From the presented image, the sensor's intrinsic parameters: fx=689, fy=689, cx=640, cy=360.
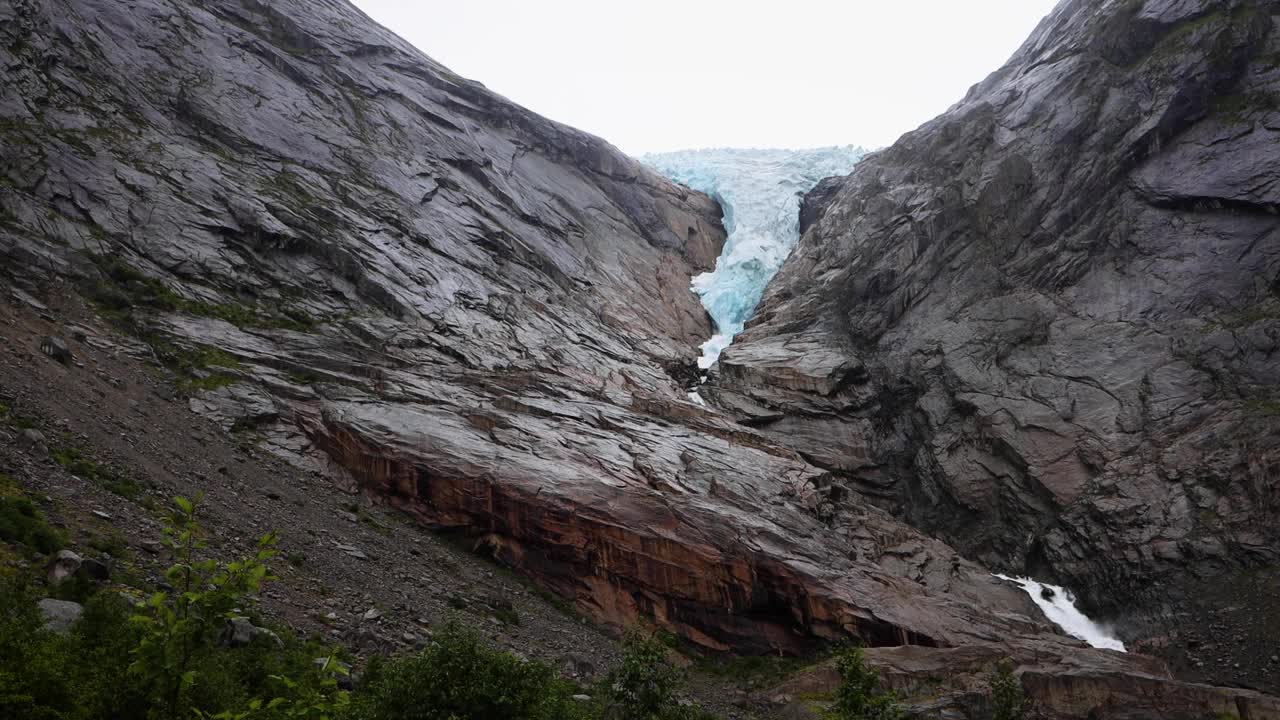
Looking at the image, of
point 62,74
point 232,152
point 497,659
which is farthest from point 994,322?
point 62,74

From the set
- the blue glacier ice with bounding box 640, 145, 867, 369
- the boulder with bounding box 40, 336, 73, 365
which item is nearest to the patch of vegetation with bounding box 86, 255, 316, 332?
the boulder with bounding box 40, 336, 73, 365

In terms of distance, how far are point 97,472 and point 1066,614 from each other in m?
34.9

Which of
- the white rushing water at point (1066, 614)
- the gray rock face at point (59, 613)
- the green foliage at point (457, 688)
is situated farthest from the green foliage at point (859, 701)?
the white rushing water at point (1066, 614)

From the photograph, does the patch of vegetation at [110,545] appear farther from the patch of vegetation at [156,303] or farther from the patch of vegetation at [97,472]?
the patch of vegetation at [156,303]

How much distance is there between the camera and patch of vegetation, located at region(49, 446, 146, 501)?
1667 centimetres

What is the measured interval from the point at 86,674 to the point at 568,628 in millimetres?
16254

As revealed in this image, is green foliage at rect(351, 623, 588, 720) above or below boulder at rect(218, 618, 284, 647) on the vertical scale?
above

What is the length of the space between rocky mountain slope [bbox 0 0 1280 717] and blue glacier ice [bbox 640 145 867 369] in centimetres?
865

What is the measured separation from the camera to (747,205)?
80.3 metres

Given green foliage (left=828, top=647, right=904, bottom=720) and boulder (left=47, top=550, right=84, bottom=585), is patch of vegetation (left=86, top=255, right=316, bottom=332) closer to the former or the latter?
boulder (left=47, top=550, right=84, bottom=585)

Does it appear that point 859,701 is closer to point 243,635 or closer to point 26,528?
point 243,635

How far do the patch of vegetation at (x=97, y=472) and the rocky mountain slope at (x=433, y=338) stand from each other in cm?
732

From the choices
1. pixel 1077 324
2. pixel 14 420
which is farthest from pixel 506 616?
pixel 1077 324

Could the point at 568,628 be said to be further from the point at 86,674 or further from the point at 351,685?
the point at 86,674
